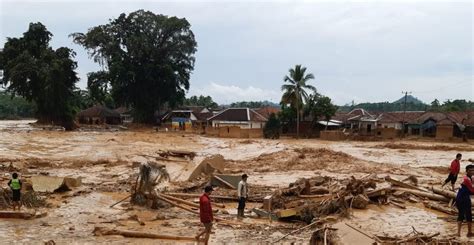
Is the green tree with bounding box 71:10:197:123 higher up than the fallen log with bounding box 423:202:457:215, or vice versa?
the green tree with bounding box 71:10:197:123

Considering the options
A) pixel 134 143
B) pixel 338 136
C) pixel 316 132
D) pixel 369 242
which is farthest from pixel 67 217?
pixel 316 132

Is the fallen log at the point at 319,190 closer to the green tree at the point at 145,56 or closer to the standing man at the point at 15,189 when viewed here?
the standing man at the point at 15,189

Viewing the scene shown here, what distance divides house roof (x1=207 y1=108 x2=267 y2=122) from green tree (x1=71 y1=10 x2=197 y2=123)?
9.06 m

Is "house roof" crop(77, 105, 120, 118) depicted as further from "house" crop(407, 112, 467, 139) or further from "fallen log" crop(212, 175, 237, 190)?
"fallen log" crop(212, 175, 237, 190)

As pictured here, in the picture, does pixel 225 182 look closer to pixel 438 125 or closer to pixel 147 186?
pixel 147 186

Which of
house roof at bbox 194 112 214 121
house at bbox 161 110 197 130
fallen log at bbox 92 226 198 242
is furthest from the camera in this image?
house roof at bbox 194 112 214 121

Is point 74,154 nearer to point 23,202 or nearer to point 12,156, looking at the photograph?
point 12,156

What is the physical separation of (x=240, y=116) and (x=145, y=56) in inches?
676

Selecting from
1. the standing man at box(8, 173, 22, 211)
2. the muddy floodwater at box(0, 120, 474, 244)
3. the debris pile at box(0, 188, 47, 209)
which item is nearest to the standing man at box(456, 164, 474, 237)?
the muddy floodwater at box(0, 120, 474, 244)

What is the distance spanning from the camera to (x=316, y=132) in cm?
5478

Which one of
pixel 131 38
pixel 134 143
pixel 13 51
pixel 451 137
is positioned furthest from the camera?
pixel 131 38

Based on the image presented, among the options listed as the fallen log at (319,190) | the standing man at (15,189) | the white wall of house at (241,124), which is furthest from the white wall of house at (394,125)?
the standing man at (15,189)

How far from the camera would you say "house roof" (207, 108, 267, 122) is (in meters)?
60.2

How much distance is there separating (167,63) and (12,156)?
3850 cm
